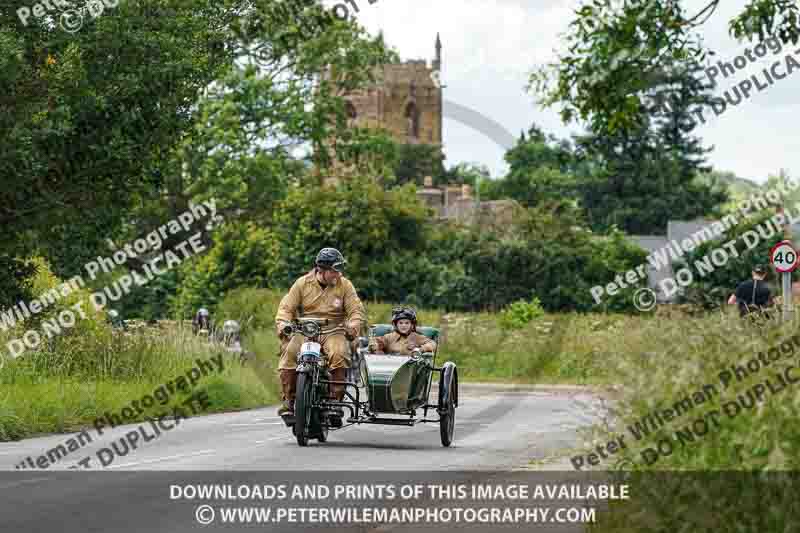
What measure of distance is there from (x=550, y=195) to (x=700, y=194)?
11.1 meters

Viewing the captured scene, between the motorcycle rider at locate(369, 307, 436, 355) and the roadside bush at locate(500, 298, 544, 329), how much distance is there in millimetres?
27102

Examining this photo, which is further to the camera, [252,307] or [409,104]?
[409,104]

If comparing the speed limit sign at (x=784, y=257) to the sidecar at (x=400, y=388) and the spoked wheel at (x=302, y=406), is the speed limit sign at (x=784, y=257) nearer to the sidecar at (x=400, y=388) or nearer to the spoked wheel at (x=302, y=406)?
the sidecar at (x=400, y=388)

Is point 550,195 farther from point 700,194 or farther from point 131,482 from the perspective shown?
point 131,482

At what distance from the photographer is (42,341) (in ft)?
77.5

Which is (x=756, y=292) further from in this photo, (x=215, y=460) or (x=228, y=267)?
(x=228, y=267)

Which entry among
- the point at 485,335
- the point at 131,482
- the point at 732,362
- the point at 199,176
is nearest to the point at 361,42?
the point at 199,176

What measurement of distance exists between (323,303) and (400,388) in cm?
129

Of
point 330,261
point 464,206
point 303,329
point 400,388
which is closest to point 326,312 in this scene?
point 303,329

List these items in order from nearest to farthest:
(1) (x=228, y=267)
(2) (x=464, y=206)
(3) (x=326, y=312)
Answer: (3) (x=326, y=312) < (1) (x=228, y=267) < (2) (x=464, y=206)

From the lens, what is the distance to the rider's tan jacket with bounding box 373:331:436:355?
17.9 metres

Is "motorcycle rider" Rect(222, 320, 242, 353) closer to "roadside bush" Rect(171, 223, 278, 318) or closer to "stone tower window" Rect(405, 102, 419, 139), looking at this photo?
"roadside bush" Rect(171, 223, 278, 318)

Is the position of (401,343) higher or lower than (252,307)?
lower

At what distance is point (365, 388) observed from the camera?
56.1 ft
